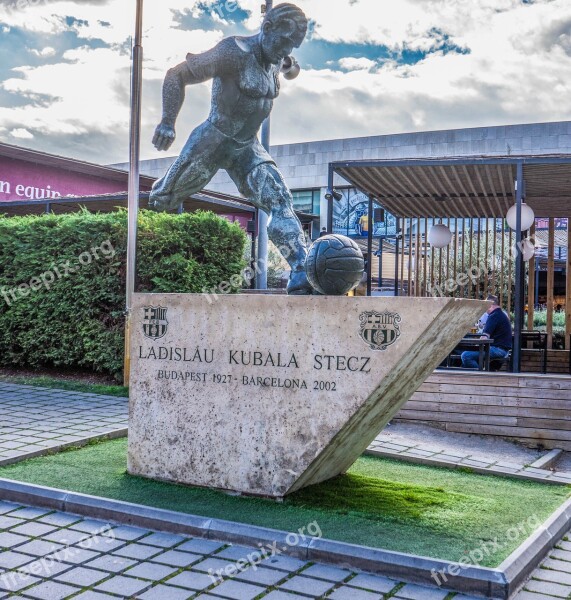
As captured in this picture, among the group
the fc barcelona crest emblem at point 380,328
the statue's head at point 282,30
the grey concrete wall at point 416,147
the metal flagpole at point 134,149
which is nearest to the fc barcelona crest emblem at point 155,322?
the fc barcelona crest emblem at point 380,328

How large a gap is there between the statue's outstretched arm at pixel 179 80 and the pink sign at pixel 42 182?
45.5 feet

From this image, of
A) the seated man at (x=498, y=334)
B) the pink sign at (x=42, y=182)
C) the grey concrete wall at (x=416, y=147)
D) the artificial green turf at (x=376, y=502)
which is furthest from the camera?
the grey concrete wall at (x=416, y=147)

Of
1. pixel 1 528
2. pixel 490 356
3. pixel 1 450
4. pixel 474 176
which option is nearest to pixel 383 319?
pixel 1 528

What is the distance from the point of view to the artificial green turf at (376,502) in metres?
Result: 4.15

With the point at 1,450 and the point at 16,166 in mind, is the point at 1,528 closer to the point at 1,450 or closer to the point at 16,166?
the point at 1,450

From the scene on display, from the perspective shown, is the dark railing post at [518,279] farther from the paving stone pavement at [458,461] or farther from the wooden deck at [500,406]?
the paving stone pavement at [458,461]

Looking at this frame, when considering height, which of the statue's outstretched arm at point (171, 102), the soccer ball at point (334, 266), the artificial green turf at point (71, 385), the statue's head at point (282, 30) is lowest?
the artificial green turf at point (71, 385)

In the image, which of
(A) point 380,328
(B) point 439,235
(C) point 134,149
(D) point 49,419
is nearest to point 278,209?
(A) point 380,328

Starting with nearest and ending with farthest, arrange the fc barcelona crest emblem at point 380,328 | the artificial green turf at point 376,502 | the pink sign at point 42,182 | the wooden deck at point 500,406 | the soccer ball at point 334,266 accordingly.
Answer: the artificial green turf at point 376,502 → the fc barcelona crest emblem at point 380,328 → the soccer ball at point 334,266 → the wooden deck at point 500,406 → the pink sign at point 42,182

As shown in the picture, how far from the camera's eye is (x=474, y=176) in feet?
38.2

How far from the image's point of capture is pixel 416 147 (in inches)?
1115

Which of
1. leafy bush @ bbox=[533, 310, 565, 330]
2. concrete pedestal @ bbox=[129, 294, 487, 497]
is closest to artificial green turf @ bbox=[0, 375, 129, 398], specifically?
concrete pedestal @ bbox=[129, 294, 487, 497]

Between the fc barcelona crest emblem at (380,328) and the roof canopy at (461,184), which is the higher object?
the roof canopy at (461,184)

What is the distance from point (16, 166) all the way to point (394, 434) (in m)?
15.0
